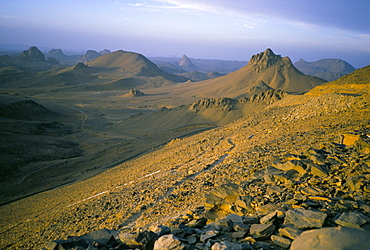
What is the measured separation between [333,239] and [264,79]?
191 feet

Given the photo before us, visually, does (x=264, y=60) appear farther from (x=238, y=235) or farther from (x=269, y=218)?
(x=238, y=235)

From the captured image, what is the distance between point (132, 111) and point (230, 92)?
2089 cm

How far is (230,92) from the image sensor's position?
186 ft

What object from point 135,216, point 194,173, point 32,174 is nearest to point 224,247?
point 135,216

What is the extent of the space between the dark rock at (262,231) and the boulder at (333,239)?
0.48m

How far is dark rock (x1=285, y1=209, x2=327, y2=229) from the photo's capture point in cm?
390

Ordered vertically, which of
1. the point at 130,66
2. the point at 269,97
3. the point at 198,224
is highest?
the point at 130,66

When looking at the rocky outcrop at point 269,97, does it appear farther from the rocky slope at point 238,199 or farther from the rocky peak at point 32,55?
the rocky peak at point 32,55

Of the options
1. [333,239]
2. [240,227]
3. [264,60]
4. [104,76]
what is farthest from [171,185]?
[104,76]

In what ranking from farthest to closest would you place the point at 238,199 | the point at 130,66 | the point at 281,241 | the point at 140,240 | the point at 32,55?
the point at 32,55, the point at 130,66, the point at 238,199, the point at 140,240, the point at 281,241

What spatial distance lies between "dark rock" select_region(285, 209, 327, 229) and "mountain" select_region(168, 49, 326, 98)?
47669 millimetres

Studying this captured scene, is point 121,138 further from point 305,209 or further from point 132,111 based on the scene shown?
point 305,209

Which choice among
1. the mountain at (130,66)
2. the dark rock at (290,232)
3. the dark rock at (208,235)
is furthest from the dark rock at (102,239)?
the mountain at (130,66)

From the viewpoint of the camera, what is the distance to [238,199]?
569cm
